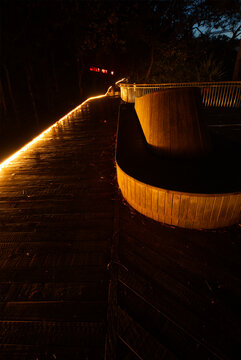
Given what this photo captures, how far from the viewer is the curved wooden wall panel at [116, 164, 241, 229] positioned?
2.68m

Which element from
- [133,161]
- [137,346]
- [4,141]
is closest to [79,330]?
[137,346]

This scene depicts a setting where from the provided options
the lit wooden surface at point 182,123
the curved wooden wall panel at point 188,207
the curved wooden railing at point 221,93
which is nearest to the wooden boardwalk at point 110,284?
the curved wooden wall panel at point 188,207

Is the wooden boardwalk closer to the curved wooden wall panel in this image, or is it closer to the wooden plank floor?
the wooden plank floor

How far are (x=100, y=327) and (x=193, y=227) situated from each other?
1.90 metres

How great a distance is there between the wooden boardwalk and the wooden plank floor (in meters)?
0.01

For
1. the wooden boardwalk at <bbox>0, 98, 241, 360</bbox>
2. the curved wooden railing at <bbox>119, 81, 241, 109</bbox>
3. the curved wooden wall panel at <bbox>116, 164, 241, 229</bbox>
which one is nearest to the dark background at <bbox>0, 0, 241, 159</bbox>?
the curved wooden railing at <bbox>119, 81, 241, 109</bbox>

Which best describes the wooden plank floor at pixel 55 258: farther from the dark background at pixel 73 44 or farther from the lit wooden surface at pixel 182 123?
the dark background at pixel 73 44

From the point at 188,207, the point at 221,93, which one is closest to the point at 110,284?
the point at 188,207

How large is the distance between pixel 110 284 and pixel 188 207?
153 centimetres

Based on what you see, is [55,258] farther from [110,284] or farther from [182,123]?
[182,123]

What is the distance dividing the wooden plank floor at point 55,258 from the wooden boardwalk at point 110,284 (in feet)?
0.04

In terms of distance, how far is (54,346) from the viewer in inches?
70.7

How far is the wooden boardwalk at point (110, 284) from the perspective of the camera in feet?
5.87

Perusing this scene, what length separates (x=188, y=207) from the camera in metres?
2.78
